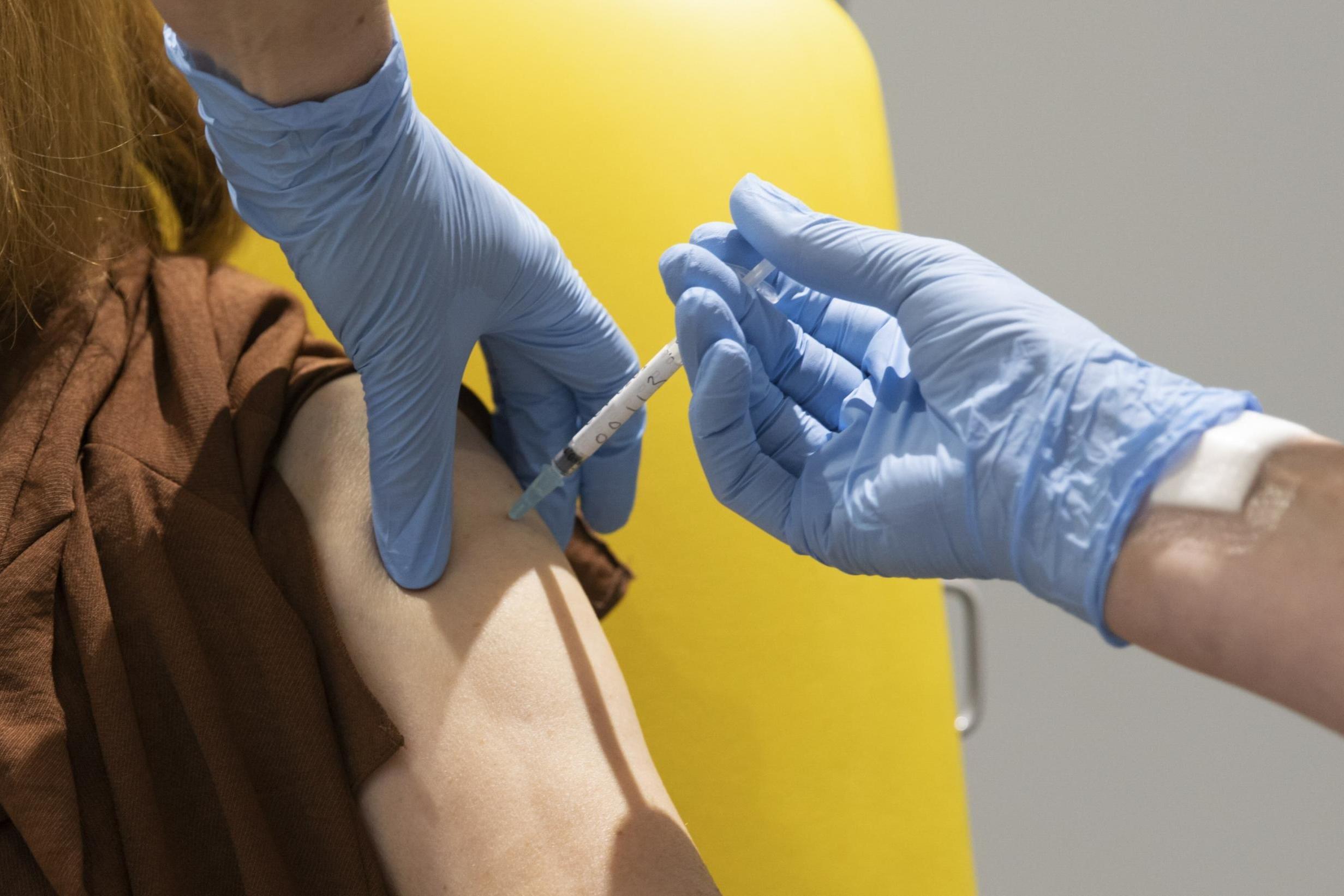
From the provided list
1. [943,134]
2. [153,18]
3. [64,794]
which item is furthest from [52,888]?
[943,134]

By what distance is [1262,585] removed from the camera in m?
0.52

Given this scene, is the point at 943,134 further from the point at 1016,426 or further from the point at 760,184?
the point at 1016,426

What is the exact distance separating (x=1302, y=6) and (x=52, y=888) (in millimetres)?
2122

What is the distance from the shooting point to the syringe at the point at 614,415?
2.70 feet

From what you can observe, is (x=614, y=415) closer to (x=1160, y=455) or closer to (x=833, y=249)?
(x=833, y=249)

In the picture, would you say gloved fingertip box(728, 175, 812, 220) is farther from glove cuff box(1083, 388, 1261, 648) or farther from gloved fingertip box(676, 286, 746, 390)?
glove cuff box(1083, 388, 1261, 648)

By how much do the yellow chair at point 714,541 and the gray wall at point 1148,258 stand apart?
26.6 inches

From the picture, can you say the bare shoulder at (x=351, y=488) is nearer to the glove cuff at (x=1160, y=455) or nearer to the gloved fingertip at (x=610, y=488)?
the gloved fingertip at (x=610, y=488)

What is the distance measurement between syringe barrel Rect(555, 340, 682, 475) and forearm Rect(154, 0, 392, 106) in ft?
0.96

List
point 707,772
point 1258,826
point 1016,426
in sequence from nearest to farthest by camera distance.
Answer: point 1016,426, point 707,772, point 1258,826

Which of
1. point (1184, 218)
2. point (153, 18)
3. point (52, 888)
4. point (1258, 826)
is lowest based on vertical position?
point (52, 888)

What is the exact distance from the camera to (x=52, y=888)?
0.72 m

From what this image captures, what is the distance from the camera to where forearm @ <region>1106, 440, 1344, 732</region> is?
50cm

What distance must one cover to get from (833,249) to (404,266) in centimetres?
32
